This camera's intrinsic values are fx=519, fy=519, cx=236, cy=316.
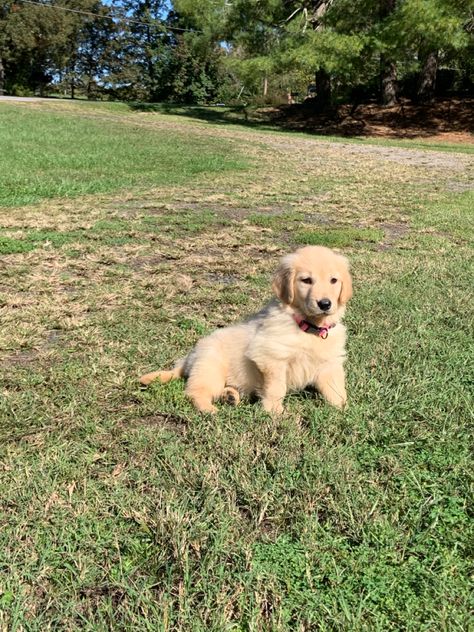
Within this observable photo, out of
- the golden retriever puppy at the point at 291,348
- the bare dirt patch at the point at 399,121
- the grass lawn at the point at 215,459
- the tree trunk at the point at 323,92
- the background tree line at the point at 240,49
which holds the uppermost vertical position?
the background tree line at the point at 240,49

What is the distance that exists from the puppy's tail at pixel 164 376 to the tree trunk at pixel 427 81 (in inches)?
1150

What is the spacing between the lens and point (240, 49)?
28.4 metres

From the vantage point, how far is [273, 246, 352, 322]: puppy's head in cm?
252

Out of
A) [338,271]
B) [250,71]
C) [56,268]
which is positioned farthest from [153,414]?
[250,71]

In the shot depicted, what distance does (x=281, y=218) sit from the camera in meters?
7.36

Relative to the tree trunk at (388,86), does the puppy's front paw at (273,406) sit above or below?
below

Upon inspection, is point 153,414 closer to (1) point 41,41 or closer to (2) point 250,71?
(2) point 250,71

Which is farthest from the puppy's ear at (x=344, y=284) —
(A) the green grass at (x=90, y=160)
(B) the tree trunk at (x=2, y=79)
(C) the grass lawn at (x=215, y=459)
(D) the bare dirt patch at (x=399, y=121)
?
(B) the tree trunk at (x=2, y=79)

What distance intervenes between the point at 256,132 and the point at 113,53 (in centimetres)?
3597

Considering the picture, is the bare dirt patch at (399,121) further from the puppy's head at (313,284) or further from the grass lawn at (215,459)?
the puppy's head at (313,284)

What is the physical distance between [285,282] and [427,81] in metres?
29.6

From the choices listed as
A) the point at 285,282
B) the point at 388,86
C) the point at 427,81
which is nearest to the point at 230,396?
the point at 285,282

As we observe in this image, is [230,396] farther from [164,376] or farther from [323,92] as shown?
[323,92]

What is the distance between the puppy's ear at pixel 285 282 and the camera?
2.59 metres
